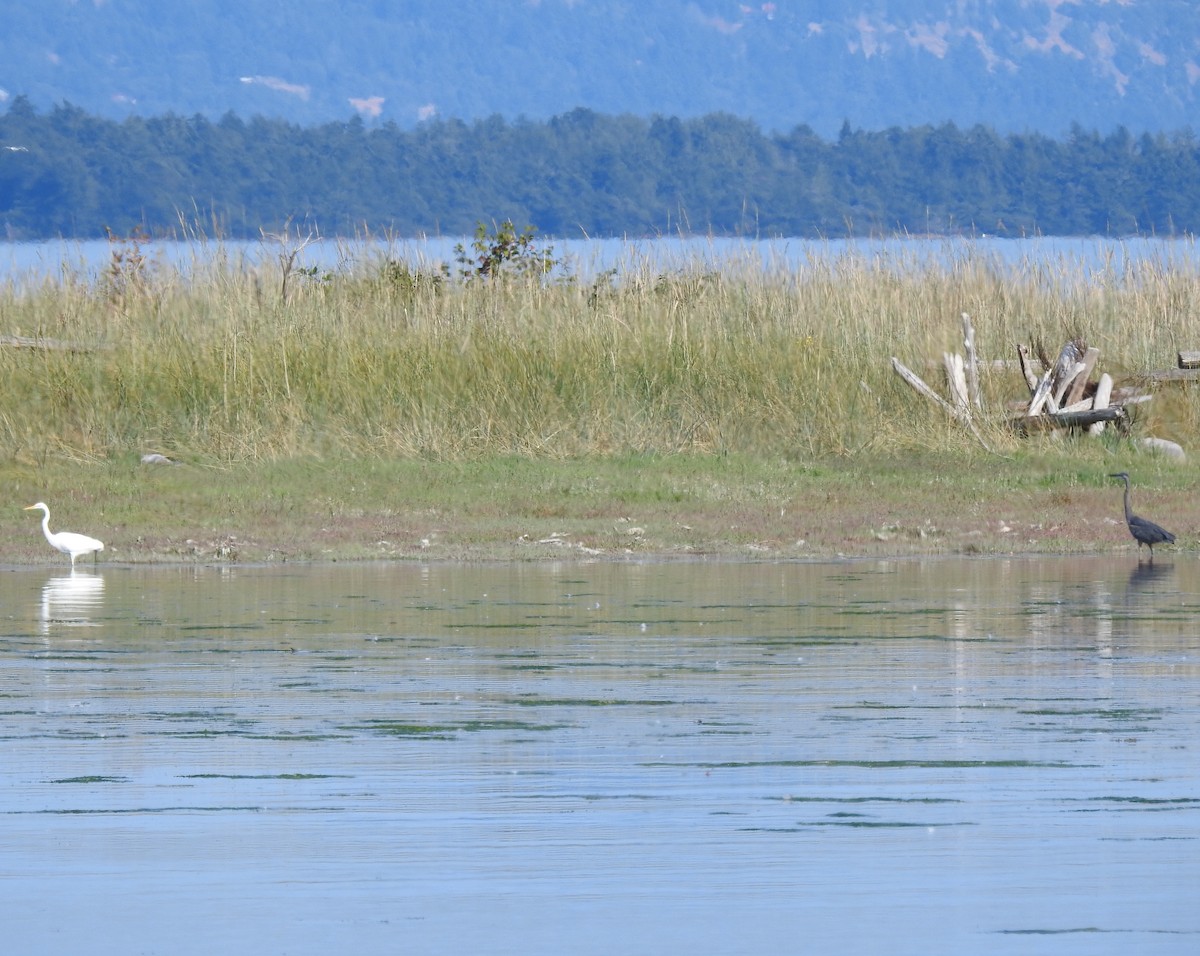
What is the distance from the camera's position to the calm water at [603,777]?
18.6 feet

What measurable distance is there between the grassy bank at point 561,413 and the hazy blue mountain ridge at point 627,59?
356 feet

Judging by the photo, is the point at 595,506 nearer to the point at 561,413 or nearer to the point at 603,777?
the point at 561,413

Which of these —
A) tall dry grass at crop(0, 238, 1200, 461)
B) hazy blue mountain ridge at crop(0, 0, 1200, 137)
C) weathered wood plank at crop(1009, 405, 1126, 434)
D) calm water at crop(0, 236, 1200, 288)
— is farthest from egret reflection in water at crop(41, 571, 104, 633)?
hazy blue mountain ridge at crop(0, 0, 1200, 137)

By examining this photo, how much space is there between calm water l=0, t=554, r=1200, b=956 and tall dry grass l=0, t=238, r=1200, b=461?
720cm

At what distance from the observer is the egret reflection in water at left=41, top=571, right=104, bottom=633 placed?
1164 cm

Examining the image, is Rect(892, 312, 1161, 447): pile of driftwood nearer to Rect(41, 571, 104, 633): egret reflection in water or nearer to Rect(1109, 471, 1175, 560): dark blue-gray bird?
Rect(1109, 471, 1175, 560): dark blue-gray bird

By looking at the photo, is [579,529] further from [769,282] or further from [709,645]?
[769,282]

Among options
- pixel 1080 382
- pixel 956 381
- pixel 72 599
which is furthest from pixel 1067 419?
pixel 72 599

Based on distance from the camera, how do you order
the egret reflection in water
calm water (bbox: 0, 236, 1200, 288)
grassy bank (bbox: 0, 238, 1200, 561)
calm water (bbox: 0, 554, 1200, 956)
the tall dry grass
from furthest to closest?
calm water (bbox: 0, 236, 1200, 288) → the tall dry grass → grassy bank (bbox: 0, 238, 1200, 561) → the egret reflection in water → calm water (bbox: 0, 554, 1200, 956)

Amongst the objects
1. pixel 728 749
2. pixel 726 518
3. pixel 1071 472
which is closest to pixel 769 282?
pixel 1071 472

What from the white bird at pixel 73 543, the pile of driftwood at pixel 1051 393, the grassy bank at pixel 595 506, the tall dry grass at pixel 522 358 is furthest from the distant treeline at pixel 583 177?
the white bird at pixel 73 543

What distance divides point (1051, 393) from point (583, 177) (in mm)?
70760

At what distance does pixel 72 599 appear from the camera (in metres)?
12.7

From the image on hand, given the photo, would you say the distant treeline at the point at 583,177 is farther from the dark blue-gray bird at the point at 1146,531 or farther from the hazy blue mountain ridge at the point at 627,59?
the dark blue-gray bird at the point at 1146,531
